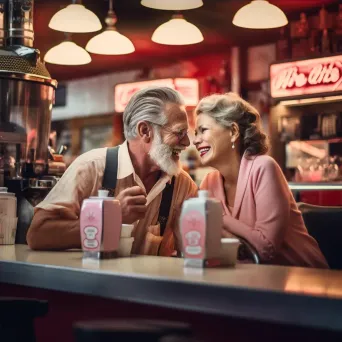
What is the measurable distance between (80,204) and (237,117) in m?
0.74

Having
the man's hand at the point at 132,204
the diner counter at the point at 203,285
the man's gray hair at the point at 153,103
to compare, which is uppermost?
the man's gray hair at the point at 153,103

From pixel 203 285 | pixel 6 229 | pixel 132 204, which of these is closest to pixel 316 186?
pixel 6 229

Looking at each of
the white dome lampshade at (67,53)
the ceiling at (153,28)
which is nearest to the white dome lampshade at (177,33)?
the white dome lampshade at (67,53)

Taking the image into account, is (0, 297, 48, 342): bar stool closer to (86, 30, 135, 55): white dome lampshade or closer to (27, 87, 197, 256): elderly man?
(27, 87, 197, 256): elderly man

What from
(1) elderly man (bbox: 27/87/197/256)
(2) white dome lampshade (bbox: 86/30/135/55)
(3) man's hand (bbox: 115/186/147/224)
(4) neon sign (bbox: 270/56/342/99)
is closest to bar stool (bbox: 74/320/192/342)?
(3) man's hand (bbox: 115/186/147/224)

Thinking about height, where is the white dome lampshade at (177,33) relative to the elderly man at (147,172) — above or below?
above

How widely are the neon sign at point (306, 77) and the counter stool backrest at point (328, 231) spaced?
4.19 m

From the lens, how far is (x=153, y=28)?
8117 millimetres

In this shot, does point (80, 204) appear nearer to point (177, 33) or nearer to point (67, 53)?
point (177, 33)

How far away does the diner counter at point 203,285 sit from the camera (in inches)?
60.1

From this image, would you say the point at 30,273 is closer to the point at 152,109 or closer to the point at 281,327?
the point at 281,327

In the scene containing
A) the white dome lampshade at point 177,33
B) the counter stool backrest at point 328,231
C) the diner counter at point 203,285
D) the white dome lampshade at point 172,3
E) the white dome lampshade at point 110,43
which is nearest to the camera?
the diner counter at point 203,285

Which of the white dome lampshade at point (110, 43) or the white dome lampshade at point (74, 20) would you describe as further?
the white dome lampshade at point (110, 43)

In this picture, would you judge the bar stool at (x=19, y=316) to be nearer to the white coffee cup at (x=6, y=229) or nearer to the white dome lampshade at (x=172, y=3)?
the white coffee cup at (x=6, y=229)
